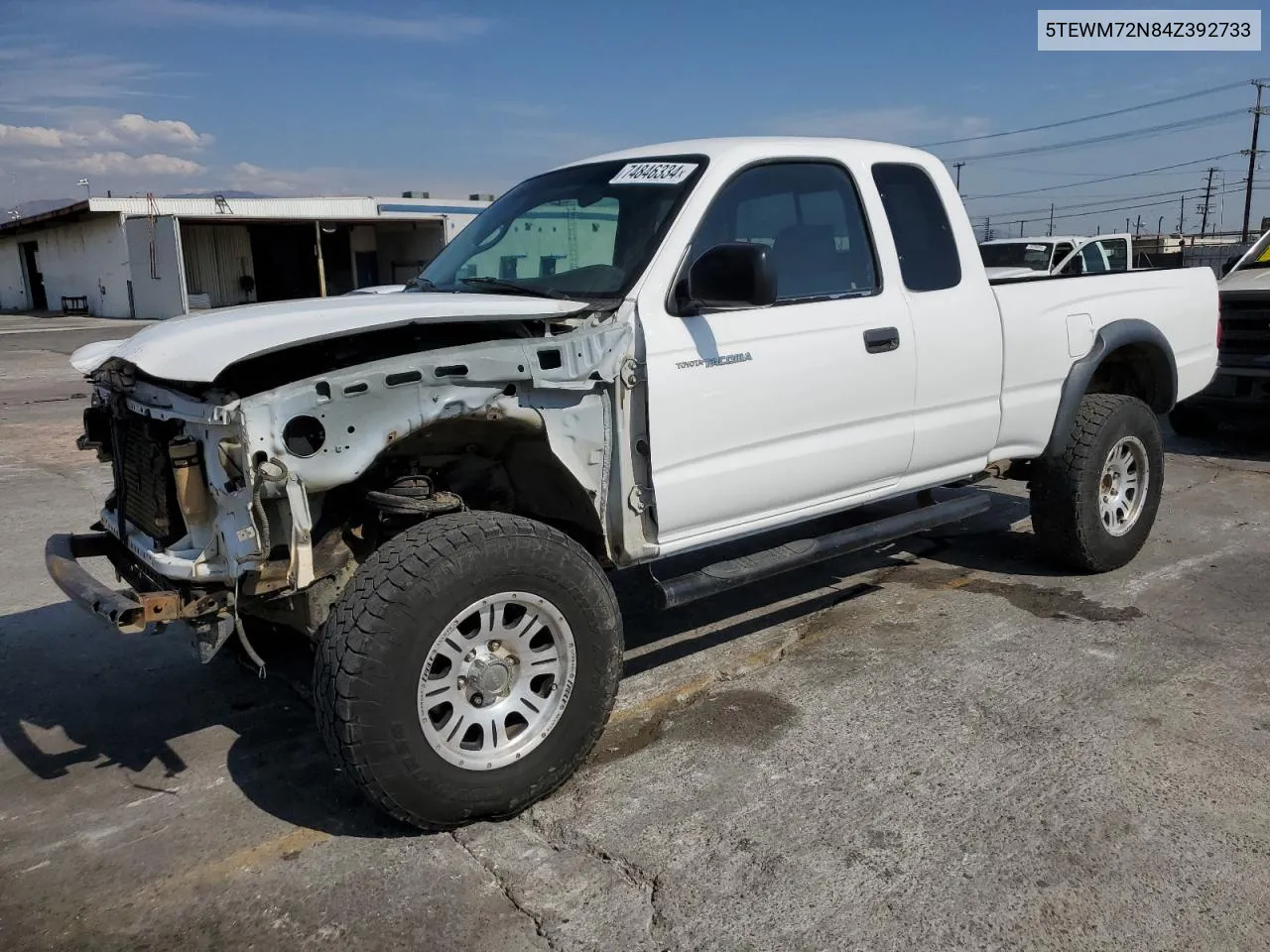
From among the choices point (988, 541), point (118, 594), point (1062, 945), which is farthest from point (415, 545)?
point (988, 541)

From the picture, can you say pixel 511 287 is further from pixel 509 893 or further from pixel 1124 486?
pixel 1124 486

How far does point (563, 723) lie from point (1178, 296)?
4.56 metres

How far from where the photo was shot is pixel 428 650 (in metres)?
3.12

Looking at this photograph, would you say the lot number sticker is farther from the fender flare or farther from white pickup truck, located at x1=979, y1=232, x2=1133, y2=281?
white pickup truck, located at x1=979, y1=232, x2=1133, y2=281

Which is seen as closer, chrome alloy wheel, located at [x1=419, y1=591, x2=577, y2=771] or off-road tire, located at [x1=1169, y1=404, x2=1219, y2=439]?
chrome alloy wheel, located at [x1=419, y1=591, x2=577, y2=771]

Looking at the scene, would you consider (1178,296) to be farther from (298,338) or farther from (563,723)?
(298,338)

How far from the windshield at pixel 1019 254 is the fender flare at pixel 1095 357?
33.4ft

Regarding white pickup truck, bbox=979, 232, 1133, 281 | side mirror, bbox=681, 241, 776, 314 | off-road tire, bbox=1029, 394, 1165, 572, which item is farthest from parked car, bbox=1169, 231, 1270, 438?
side mirror, bbox=681, 241, 776, 314

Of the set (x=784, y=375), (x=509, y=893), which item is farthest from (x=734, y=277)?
(x=509, y=893)

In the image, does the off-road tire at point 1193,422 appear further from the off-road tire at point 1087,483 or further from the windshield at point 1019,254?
the windshield at point 1019,254

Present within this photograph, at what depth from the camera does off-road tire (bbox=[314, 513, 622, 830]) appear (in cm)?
301

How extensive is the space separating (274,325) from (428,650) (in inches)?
43.1

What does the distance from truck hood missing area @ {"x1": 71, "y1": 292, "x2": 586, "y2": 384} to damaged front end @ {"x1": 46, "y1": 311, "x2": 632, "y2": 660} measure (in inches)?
2.9

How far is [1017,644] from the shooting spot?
4762 millimetres
